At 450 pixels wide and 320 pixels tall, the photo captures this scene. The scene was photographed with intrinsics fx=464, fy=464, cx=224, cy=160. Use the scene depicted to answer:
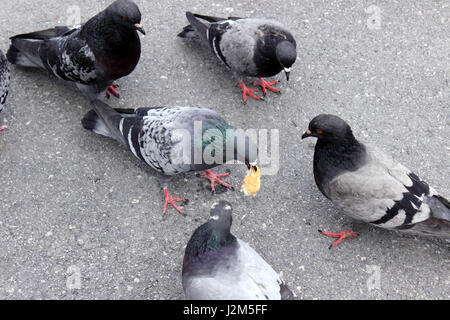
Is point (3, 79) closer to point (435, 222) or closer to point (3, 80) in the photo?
point (3, 80)

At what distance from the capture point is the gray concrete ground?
12.1 ft

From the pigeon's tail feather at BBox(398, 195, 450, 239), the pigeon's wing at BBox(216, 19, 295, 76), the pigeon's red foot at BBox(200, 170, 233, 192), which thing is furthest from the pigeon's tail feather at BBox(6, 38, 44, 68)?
the pigeon's tail feather at BBox(398, 195, 450, 239)

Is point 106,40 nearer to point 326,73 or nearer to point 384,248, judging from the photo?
point 326,73

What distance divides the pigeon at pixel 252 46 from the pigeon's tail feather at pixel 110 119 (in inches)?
50.2

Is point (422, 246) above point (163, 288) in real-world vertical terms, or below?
above

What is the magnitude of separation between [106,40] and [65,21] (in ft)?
4.61

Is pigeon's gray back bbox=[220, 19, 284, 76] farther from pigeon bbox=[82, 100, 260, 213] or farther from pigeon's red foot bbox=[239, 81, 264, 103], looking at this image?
pigeon bbox=[82, 100, 260, 213]

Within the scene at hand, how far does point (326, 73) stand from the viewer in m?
5.01

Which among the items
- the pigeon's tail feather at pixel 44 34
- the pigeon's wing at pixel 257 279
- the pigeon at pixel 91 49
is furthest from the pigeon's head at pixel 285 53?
the pigeon's tail feather at pixel 44 34

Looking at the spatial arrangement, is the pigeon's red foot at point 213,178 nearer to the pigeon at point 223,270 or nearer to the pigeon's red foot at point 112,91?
the pigeon at point 223,270

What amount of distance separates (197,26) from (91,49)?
4.08 feet

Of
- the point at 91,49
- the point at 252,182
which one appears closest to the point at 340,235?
the point at 252,182

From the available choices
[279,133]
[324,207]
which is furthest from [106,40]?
[324,207]

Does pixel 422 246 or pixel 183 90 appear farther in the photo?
pixel 183 90
